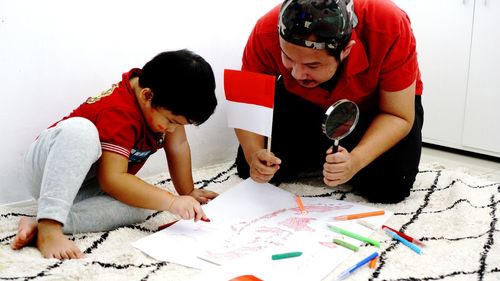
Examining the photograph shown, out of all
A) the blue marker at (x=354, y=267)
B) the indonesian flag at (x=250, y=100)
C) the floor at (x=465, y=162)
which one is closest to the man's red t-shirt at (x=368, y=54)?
the indonesian flag at (x=250, y=100)

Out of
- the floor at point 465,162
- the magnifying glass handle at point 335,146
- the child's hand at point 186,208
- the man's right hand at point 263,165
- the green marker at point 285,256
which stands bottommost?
the floor at point 465,162

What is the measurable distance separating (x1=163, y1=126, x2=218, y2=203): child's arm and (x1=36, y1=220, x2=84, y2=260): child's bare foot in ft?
0.99

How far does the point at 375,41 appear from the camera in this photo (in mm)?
991

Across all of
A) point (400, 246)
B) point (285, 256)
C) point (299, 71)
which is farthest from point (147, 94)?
point (400, 246)

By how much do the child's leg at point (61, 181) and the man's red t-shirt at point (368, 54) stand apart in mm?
395

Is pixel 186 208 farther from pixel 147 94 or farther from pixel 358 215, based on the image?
pixel 358 215

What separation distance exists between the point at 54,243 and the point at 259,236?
1.15 ft

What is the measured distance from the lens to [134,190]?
0.93m

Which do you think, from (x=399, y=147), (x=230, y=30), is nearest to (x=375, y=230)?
(x=399, y=147)

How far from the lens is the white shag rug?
2.65ft

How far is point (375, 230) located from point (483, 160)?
94 cm

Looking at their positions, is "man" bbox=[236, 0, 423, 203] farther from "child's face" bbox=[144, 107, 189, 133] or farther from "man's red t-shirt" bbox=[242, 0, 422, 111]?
"child's face" bbox=[144, 107, 189, 133]

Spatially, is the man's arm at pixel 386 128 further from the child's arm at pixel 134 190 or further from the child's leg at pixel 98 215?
the child's leg at pixel 98 215

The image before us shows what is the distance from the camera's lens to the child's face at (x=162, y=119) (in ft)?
3.12
